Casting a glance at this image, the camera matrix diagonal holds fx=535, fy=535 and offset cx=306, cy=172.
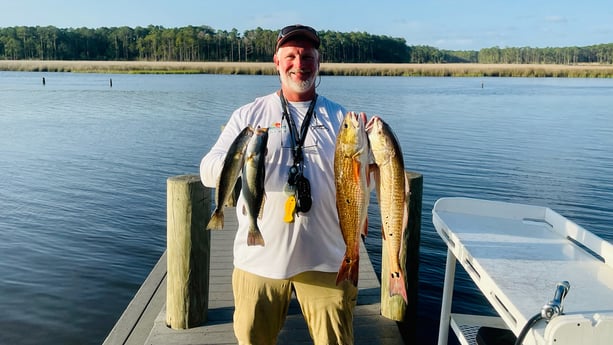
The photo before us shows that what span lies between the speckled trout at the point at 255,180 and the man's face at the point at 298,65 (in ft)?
1.89

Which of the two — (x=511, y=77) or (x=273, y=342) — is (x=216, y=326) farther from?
(x=511, y=77)

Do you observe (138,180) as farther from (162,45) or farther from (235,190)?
(162,45)

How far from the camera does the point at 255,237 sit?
9.61ft

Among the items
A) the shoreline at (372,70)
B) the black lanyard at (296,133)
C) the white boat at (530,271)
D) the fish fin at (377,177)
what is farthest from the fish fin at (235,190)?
the shoreline at (372,70)

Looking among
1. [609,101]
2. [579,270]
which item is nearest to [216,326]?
[579,270]

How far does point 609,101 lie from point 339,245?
39.8 m

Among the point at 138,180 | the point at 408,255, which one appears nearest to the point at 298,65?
the point at 408,255

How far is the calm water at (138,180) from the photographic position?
823 cm

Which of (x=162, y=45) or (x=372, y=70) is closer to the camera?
(x=372, y=70)

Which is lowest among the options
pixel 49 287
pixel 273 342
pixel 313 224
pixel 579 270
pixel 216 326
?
pixel 49 287

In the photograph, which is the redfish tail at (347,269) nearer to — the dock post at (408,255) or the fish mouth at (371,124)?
the fish mouth at (371,124)

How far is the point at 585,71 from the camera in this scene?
72562 millimetres

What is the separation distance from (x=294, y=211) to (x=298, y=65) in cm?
85

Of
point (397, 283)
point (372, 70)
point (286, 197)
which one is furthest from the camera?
point (372, 70)
